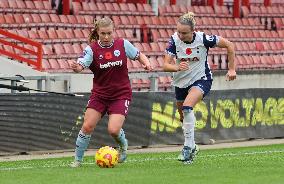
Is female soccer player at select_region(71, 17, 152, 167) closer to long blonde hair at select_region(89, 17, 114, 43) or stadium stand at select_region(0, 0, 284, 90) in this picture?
long blonde hair at select_region(89, 17, 114, 43)

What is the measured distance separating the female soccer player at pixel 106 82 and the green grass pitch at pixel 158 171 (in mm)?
484

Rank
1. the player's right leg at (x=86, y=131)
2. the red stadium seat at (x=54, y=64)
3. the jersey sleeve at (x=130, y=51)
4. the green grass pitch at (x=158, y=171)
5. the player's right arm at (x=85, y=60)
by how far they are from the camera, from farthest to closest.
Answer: the red stadium seat at (x=54, y=64) → the jersey sleeve at (x=130, y=51) → the player's right leg at (x=86, y=131) → the player's right arm at (x=85, y=60) → the green grass pitch at (x=158, y=171)

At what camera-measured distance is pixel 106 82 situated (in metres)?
13.2

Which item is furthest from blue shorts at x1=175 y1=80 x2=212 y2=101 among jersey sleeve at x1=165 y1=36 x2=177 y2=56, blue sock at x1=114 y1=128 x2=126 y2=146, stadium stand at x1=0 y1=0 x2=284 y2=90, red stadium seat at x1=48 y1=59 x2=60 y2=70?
red stadium seat at x1=48 y1=59 x2=60 y2=70

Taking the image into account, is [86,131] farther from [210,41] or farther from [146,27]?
[146,27]

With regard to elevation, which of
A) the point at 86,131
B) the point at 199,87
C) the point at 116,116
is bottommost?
the point at 86,131

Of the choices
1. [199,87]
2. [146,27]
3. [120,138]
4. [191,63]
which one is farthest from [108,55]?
[146,27]

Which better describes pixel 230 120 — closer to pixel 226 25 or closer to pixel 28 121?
pixel 28 121

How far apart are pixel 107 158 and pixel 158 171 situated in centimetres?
83

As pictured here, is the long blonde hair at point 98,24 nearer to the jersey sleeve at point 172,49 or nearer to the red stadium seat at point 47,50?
the jersey sleeve at point 172,49

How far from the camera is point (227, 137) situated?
19875 millimetres

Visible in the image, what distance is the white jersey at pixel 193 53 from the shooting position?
1364 cm

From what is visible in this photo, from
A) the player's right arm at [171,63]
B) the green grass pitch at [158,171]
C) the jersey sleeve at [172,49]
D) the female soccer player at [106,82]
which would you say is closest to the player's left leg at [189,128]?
the green grass pitch at [158,171]

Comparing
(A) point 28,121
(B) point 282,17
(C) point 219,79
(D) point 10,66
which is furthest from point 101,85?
(B) point 282,17
